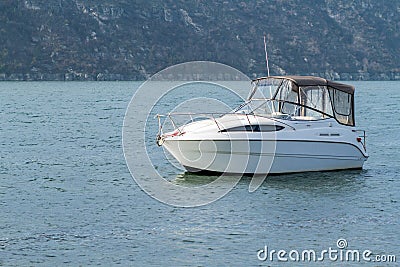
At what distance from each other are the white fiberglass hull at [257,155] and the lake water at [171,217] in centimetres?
43

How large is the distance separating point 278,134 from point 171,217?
6.73 meters

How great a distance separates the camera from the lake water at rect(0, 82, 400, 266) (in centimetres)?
2167

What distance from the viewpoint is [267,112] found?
32531mm

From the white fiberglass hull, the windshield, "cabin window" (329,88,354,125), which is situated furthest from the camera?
"cabin window" (329,88,354,125)

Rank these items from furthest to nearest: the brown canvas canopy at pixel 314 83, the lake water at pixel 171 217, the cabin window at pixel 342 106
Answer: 1. the cabin window at pixel 342 106
2. the brown canvas canopy at pixel 314 83
3. the lake water at pixel 171 217

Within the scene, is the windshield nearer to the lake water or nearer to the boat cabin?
the boat cabin

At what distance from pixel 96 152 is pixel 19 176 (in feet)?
27.0

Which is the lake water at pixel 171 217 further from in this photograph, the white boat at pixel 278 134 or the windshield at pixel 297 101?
the windshield at pixel 297 101

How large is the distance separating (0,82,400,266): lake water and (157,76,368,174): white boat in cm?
59

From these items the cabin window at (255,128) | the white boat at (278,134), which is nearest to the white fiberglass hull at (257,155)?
the white boat at (278,134)

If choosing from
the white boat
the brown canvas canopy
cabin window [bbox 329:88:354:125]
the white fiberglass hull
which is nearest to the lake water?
the white fiberglass hull

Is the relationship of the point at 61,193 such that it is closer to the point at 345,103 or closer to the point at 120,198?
the point at 120,198

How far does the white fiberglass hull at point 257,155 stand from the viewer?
3036cm

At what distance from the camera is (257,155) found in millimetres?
30734
